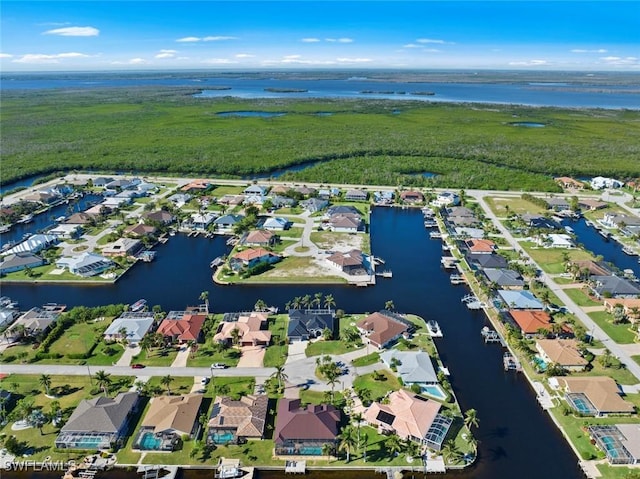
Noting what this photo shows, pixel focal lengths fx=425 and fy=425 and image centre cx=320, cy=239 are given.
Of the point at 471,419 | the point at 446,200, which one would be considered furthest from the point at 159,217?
the point at 471,419

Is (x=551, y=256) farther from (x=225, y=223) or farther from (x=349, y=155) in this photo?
(x=349, y=155)

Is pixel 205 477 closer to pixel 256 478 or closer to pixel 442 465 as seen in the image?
pixel 256 478

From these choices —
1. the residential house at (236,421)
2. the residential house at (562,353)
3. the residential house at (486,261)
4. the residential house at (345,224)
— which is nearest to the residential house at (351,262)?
the residential house at (345,224)

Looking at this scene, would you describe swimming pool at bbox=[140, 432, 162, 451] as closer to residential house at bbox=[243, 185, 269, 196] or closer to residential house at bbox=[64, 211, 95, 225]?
residential house at bbox=[64, 211, 95, 225]

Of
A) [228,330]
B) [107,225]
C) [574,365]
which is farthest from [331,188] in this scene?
[574,365]

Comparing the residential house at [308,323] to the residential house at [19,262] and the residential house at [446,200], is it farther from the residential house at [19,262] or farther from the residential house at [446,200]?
the residential house at [446,200]

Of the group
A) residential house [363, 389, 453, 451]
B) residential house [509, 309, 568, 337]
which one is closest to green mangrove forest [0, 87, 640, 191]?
residential house [509, 309, 568, 337]
